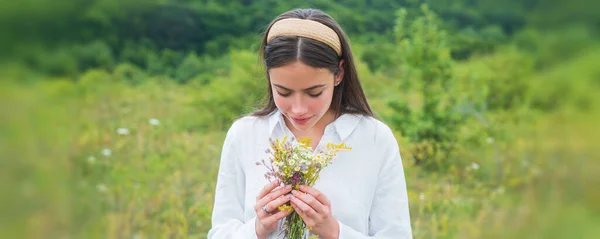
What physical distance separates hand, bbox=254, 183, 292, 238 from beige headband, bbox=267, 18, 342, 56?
1.41 ft

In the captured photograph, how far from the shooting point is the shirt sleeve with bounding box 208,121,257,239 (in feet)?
6.68

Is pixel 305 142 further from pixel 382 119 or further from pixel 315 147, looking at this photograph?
pixel 382 119

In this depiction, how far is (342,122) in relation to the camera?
2084 millimetres

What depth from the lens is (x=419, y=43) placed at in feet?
21.7

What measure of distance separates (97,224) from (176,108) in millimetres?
5811

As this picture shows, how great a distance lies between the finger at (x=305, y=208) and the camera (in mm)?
1835

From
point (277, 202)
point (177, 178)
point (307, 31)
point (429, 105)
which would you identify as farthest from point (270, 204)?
point (429, 105)

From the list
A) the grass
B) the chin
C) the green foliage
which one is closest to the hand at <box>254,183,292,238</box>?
the chin

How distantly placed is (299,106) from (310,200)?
0.25m

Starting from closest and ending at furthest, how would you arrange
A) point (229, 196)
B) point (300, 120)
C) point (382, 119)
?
point (300, 120)
point (229, 196)
point (382, 119)

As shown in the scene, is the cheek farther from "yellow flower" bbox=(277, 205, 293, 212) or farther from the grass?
the grass

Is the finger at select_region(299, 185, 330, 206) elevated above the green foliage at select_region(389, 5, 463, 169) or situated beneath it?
elevated above

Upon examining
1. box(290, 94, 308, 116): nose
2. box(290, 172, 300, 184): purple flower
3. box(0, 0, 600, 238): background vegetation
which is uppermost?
box(290, 94, 308, 116): nose

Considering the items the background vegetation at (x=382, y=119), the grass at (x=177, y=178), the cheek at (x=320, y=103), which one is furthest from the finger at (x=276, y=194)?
the grass at (x=177, y=178)
